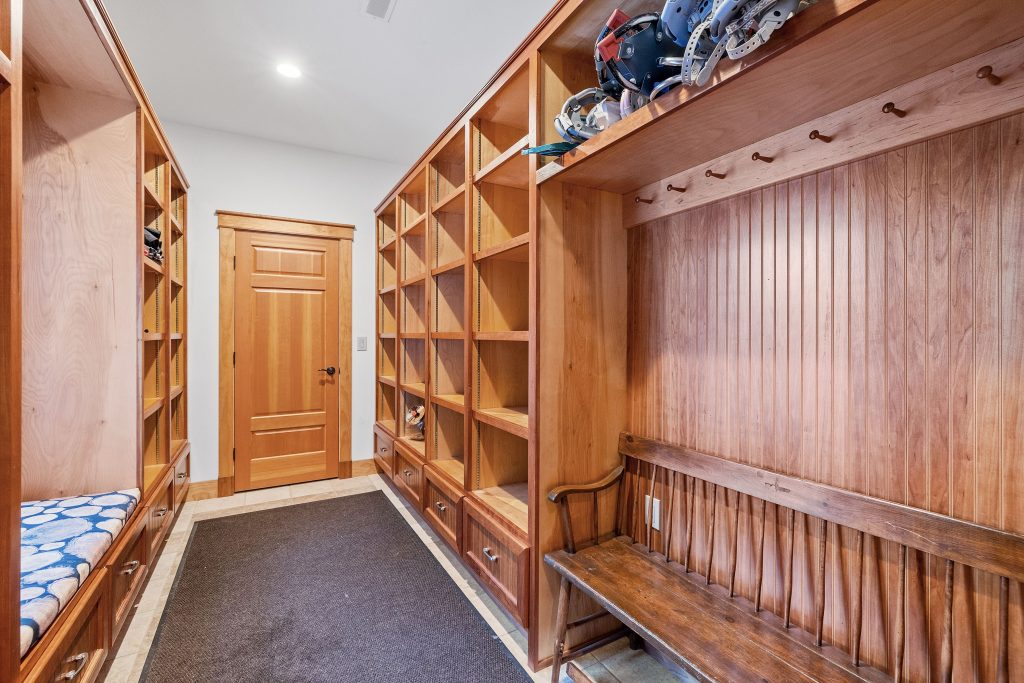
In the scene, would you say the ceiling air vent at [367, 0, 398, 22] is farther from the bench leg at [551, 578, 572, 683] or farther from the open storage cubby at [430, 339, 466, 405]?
the bench leg at [551, 578, 572, 683]

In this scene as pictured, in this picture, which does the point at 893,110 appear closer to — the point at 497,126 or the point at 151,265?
the point at 497,126

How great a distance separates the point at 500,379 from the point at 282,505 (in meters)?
2.19

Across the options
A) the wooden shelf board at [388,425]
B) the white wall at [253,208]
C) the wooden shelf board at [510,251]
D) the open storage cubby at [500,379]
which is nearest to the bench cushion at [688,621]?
the open storage cubby at [500,379]

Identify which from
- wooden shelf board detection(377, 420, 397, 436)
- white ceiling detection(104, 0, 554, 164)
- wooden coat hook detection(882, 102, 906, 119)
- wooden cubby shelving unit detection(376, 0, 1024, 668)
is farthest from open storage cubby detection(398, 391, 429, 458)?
wooden coat hook detection(882, 102, 906, 119)

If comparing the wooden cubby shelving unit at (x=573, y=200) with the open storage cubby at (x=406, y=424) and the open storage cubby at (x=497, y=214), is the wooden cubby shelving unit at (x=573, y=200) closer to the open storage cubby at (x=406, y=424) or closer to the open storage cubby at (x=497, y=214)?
the open storage cubby at (x=497, y=214)

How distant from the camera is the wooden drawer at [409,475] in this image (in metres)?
2.92

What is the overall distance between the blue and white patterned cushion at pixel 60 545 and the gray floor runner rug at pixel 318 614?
58cm

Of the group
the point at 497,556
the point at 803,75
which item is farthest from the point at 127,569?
the point at 803,75

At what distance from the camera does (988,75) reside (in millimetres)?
925

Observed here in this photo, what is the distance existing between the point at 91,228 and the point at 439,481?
198 centimetres

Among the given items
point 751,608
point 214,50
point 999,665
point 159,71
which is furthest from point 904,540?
point 159,71

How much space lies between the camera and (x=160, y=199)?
2.74 meters

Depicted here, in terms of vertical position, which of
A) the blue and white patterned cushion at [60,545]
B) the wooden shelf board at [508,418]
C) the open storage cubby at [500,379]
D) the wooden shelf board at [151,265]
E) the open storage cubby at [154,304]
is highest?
the wooden shelf board at [151,265]

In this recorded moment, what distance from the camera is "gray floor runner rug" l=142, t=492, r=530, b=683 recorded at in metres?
1.73
